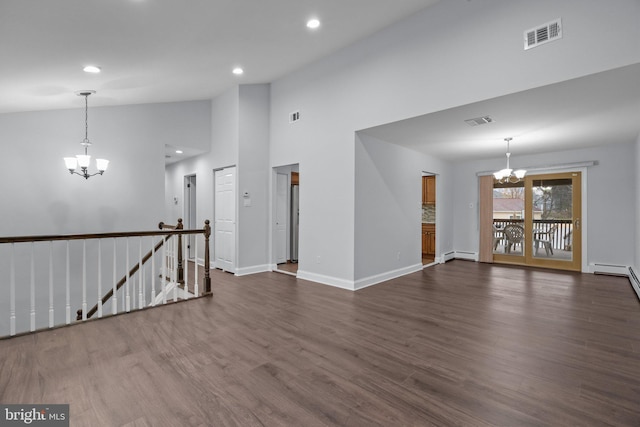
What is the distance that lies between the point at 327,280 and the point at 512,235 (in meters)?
4.93

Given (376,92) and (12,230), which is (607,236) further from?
(12,230)

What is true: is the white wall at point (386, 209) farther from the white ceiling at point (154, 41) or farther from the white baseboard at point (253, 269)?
the white baseboard at point (253, 269)

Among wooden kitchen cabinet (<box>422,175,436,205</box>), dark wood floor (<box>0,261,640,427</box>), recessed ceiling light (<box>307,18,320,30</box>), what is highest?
recessed ceiling light (<box>307,18,320,30</box>)

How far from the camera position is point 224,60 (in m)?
4.64

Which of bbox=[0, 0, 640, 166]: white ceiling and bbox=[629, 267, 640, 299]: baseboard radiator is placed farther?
bbox=[629, 267, 640, 299]: baseboard radiator

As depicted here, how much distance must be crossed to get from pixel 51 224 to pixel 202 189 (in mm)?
2760

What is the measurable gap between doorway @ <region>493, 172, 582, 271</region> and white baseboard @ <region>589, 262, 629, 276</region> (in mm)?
231

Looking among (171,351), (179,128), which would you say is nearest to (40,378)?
(171,351)

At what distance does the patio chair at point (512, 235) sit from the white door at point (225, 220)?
6298mm

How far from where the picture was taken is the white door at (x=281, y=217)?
6789 millimetres

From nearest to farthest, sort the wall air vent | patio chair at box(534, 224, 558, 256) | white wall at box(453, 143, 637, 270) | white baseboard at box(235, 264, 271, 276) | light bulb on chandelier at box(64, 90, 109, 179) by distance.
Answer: the wall air vent < light bulb on chandelier at box(64, 90, 109, 179) < white wall at box(453, 143, 637, 270) < white baseboard at box(235, 264, 271, 276) < patio chair at box(534, 224, 558, 256)

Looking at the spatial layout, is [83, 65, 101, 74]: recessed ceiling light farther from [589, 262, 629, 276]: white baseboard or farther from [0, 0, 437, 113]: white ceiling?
[589, 262, 629, 276]: white baseboard

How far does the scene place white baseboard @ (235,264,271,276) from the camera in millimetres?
5848

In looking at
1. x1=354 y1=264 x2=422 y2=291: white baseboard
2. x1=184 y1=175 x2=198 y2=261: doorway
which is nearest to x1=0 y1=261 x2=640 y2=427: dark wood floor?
x1=354 y1=264 x2=422 y2=291: white baseboard
